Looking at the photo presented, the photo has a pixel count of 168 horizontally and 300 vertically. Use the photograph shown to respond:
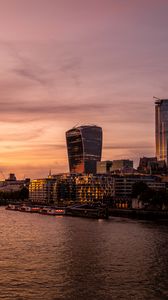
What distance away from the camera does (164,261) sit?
42.8m

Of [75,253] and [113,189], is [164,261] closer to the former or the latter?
[75,253]

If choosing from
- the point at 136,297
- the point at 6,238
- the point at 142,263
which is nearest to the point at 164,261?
the point at 142,263

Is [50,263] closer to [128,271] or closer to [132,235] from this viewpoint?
[128,271]

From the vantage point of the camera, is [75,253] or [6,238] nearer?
[75,253]

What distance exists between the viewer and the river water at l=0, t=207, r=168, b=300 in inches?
1238

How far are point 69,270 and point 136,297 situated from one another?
9340 millimetres

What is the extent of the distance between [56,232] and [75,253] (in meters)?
22.4

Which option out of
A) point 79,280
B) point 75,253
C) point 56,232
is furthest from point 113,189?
point 79,280

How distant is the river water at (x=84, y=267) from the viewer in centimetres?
3145

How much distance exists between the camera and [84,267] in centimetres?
3975

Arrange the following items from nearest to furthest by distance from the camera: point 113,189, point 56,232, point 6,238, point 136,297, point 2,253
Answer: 1. point 136,297
2. point 2,253
3. point 6,238
4. point 56,232
5. point 113,189

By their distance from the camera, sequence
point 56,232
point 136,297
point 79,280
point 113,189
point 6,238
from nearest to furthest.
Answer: point 136,297 < point 79,280 < point 6,238 < point 56,232 < point 113,189

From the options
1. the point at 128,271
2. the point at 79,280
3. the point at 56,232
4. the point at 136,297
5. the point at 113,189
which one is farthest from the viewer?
the point at 113,189

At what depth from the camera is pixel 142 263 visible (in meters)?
41.6
